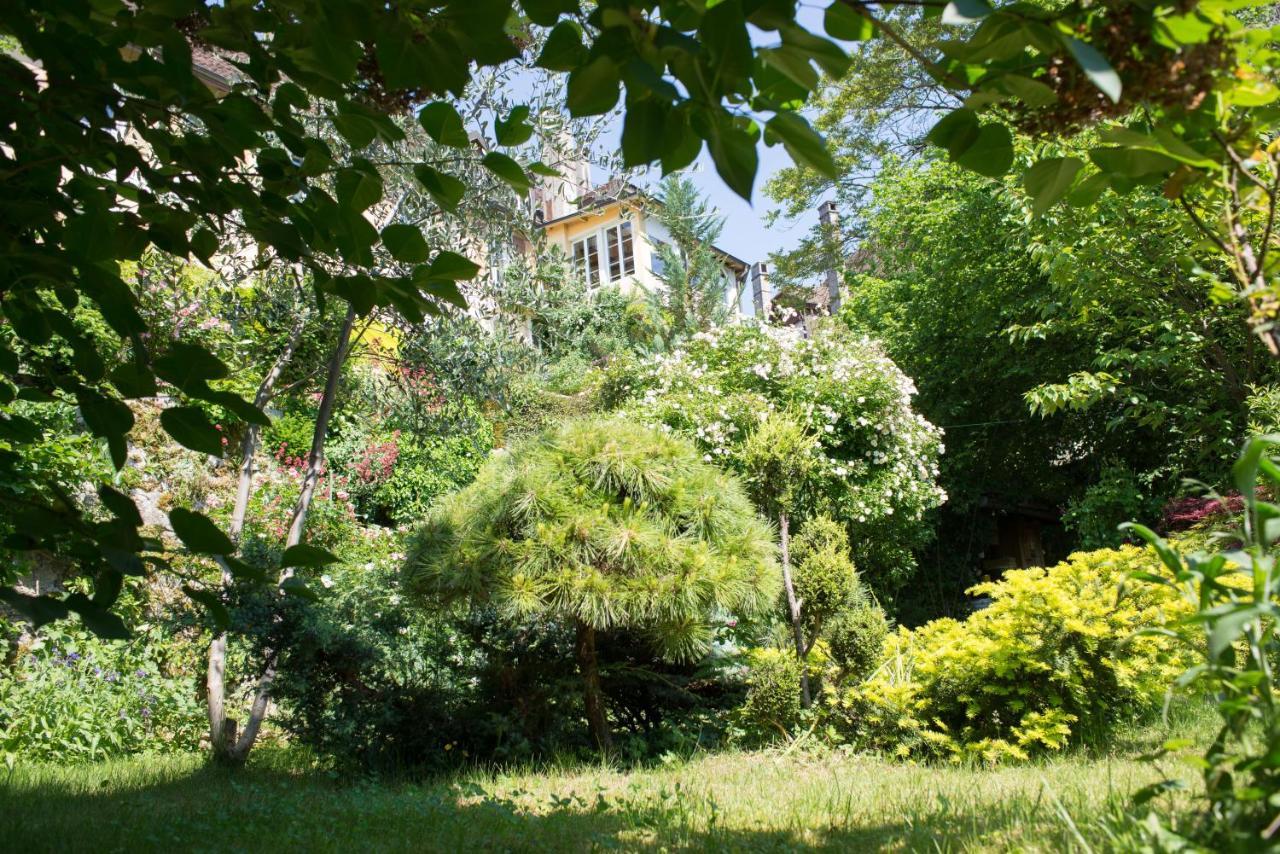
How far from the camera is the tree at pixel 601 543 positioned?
183 inches

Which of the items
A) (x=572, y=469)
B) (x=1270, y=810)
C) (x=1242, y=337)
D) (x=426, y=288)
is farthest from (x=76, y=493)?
(x=1242, y=337)

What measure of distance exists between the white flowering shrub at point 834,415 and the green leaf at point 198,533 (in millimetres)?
7474

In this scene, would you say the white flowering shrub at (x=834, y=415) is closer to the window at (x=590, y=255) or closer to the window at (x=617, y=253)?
the window at (x=617, y=253)

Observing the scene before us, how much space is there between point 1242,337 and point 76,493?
388 inches

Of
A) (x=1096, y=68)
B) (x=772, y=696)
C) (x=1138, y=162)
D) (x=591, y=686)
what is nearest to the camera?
(x=1096, y=68)

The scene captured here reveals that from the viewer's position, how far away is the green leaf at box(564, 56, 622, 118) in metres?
1.07

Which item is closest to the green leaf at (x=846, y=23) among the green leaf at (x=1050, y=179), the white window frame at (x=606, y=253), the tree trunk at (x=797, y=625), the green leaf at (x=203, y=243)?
the green leaf at (x=1050, y=179)

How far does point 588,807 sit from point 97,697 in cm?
391

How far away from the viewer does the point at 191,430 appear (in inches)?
63.3

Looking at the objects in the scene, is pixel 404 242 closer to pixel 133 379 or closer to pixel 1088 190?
pixel 133 379

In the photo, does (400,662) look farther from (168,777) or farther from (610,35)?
(610,35)

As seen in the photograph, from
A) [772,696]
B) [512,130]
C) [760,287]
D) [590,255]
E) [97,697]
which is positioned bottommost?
[772,696]

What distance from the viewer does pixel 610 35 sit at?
1.07 m

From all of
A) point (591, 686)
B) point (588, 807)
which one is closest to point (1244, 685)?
point (588, 807)
